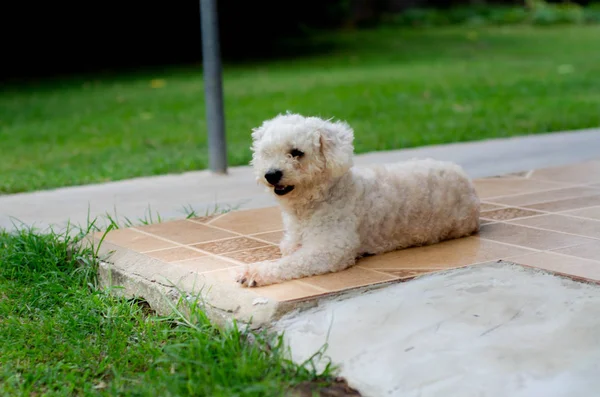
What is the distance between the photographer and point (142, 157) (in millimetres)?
8336

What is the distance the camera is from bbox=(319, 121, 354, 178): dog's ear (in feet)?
13.4

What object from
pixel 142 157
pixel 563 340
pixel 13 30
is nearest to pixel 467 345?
pixel 563 340

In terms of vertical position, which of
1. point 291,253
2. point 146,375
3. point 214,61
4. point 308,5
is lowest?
point 146,375

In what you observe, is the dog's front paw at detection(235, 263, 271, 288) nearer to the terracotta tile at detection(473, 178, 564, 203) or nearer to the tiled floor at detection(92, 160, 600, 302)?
the tiled floor at detection(92, 160, 600, 302)

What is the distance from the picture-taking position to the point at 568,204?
532 centimetres

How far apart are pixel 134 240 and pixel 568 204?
247 centimetres

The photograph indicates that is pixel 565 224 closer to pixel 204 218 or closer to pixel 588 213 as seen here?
pixel 588 213

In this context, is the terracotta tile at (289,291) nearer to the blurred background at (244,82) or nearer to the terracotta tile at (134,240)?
the terracotta tile at (134,240)

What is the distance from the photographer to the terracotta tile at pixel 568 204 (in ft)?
17.1

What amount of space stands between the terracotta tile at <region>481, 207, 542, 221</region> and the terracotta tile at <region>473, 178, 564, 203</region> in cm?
43

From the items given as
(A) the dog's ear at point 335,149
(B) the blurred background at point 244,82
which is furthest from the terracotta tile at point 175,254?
(B) the blurred background at point 244,82

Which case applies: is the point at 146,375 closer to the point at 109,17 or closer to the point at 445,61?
the point at 445,61

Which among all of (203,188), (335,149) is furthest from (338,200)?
(203,188)

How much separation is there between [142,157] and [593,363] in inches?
229
